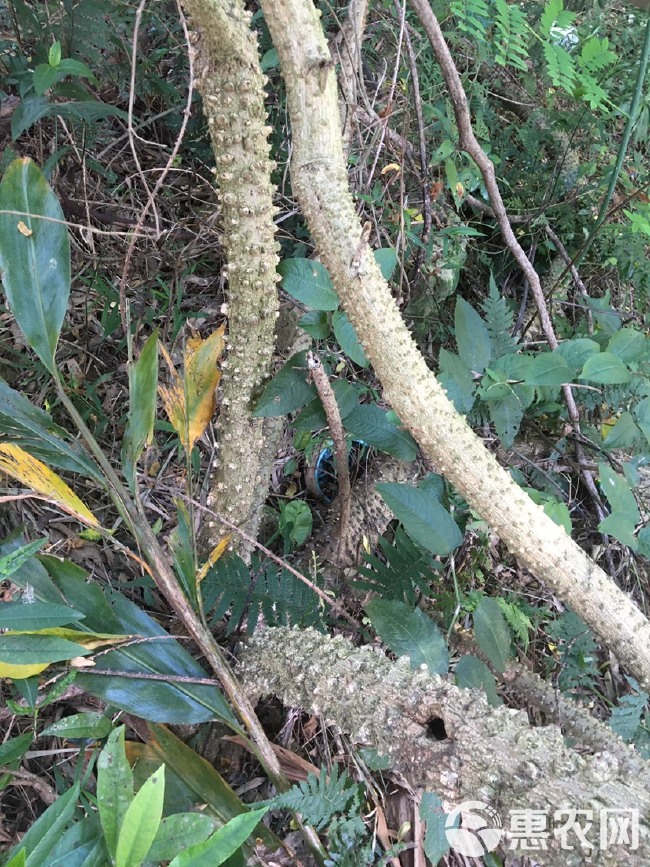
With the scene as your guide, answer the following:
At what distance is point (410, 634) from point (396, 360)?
514 mm

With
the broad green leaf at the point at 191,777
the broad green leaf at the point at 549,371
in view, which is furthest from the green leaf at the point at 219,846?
the broad green leaf at the point at 549,371

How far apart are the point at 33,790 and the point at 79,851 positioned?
0.43 m

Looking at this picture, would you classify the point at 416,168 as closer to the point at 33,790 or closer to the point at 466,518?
the point at 466,518

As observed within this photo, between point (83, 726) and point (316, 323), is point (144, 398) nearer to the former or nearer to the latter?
point (316, 323)

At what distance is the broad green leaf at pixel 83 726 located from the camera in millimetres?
952

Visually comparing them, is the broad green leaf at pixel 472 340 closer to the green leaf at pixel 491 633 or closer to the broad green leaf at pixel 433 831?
the green leaf at pixel 491 633

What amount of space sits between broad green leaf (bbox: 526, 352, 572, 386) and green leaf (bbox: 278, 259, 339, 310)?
0.49m

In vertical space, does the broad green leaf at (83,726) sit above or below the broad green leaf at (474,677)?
below

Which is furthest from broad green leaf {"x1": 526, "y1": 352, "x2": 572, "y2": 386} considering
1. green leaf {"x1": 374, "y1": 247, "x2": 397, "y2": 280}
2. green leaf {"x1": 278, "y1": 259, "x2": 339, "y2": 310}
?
green leaf {"x1": 278, "y1": 259, "x2": 339, "y2": 310}

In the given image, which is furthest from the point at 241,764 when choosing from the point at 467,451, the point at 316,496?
the point at 467,451

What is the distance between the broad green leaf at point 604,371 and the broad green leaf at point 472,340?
0.22 m

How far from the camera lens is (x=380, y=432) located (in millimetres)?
1176

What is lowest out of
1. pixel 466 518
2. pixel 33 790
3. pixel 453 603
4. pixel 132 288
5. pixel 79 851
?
pixel 33 790

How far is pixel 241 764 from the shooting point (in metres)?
1.20
